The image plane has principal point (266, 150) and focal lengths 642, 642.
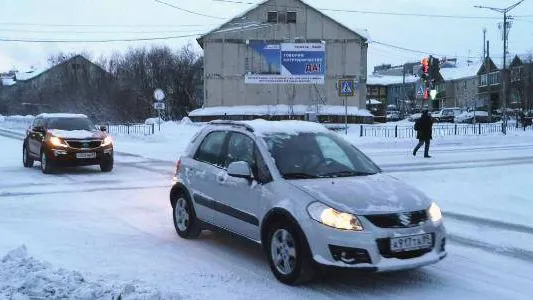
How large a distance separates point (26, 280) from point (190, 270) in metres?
1.73

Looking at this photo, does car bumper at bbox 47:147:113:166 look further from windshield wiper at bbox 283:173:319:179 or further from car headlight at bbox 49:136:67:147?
windshield wiper at bbox 283:173:319:179

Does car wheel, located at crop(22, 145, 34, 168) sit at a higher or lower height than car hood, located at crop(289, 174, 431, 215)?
lower

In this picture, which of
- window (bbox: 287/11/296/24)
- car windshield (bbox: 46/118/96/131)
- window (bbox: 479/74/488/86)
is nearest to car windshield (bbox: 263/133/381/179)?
car windshield (bbox: 46/118/96/131)

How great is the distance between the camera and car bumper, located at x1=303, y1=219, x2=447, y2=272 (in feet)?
18.5

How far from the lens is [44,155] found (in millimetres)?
16625

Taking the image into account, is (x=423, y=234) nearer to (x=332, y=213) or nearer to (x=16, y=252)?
(x=332, y=213)

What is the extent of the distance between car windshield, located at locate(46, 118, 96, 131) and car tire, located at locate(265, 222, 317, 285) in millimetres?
12311

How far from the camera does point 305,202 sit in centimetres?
595

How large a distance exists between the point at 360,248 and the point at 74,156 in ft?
40.5

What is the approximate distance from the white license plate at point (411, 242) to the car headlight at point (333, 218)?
348 mm

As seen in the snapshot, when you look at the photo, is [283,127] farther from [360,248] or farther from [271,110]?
[271,110]

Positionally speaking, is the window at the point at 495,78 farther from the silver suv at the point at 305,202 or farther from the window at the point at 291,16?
the silver suv at the point at 305,202

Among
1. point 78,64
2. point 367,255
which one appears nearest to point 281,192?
point 367,255

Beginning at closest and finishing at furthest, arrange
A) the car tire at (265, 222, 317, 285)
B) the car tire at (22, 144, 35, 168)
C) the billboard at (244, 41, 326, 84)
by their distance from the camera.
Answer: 1. the car tire at (265, 222, 317, 285)
2. the car tire at (22, 144, 35, 168)
3. the billboard at (244, 41, 326, 84)
